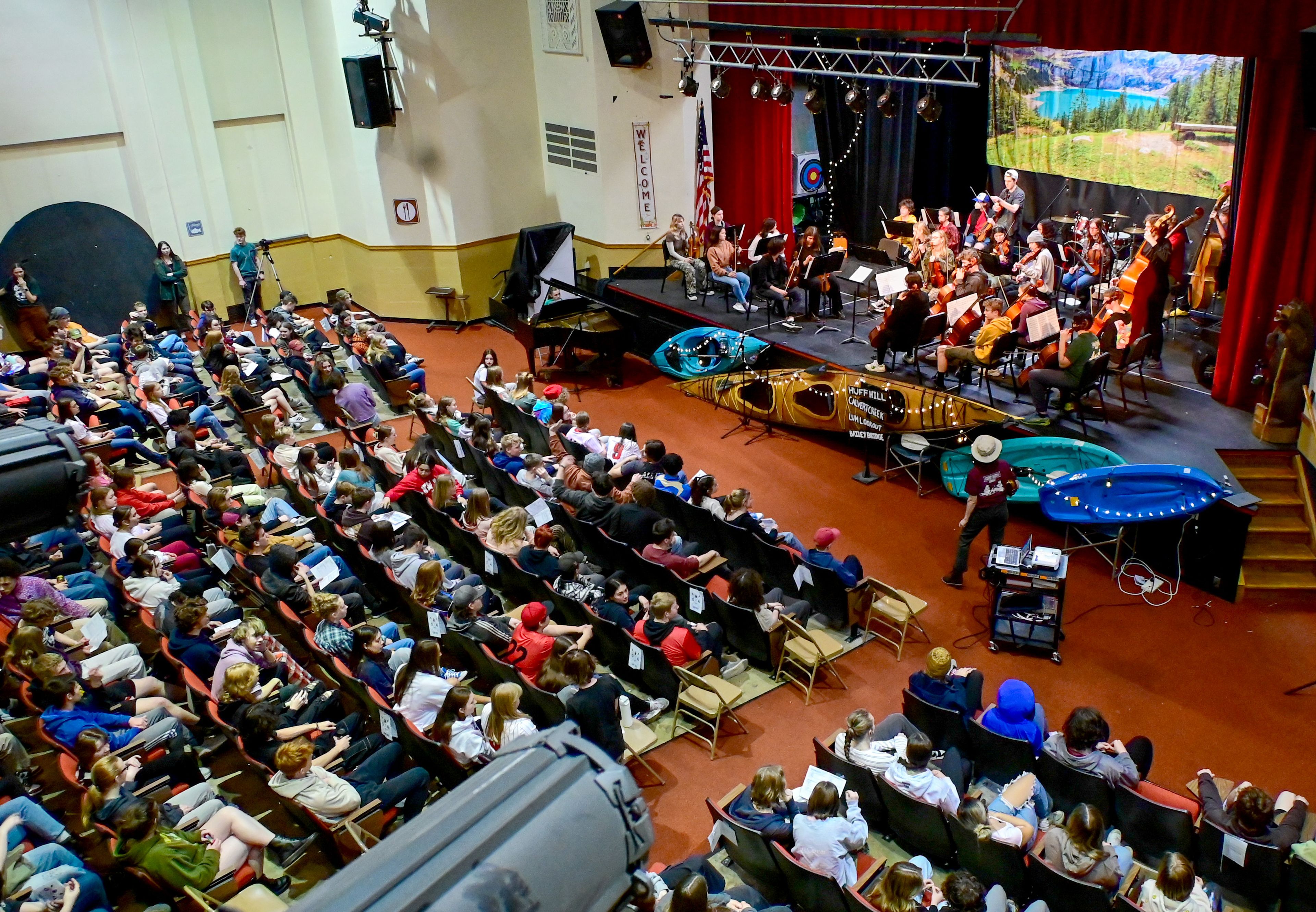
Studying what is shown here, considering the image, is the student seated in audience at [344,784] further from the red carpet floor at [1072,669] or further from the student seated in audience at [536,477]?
the student seated in audience at [536,477]

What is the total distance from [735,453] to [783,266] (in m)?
3.21

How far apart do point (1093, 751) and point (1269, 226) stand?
18.2 feet

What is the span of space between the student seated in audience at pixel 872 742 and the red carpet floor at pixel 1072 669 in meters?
0.78

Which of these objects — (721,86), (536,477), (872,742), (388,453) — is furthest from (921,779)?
(721,86)

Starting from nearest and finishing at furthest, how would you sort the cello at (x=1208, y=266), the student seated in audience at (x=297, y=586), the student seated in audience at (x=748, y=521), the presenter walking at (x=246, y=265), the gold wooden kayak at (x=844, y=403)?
the student seated in audience at (x=297, y=586) < the student seated in audience at (x=748, y=521) < the gold wooden kayak at (x=844, y=403) < the cello at (x=1208, y=266) < the presenter walking at (x=246, y=265)

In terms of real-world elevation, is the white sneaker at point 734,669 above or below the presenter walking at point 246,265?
below

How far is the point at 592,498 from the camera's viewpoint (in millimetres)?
8062

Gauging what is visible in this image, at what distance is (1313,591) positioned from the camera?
777 cm

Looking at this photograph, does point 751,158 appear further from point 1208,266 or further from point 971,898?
point 971,898

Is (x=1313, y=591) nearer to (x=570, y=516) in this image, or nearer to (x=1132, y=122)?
(x=570, y=516)

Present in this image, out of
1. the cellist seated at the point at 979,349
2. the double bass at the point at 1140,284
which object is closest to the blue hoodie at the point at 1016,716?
the cellist seated at the point at 979,349

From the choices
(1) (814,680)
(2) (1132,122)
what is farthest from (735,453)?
(2) (1132,122)

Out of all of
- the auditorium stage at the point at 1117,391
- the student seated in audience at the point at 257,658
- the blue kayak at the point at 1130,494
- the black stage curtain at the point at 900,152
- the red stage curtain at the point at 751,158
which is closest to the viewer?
the student seated in audience at the point at 257,658

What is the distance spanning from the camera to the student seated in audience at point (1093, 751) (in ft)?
17.4
